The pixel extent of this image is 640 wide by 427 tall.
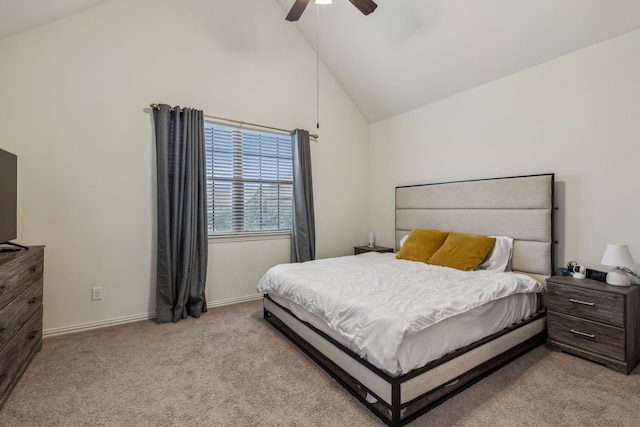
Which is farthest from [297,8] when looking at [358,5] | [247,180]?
[247,180]

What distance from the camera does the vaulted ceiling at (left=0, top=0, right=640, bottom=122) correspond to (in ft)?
8.03

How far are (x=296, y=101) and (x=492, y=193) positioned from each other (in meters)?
2.72

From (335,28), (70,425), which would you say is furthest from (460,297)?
(335,28)

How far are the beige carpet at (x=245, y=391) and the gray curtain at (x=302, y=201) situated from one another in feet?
5.17

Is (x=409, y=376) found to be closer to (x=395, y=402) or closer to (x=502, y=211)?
(x=395, y=402)

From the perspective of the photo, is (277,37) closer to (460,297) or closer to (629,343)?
(460,297)

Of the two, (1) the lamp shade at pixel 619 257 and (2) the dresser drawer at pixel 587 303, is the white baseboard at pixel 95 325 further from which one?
(1) the lamp shade at pixel 619 257

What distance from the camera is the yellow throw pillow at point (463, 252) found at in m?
2.90

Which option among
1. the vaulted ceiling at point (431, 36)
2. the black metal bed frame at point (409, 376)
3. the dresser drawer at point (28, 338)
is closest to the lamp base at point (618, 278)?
the black metal bed frame at point (409, 376)

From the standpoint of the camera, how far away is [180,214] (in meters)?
3.17

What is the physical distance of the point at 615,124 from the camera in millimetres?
2484

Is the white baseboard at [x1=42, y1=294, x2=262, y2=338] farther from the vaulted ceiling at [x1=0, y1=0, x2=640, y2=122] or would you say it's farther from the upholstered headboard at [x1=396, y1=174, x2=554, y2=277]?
the upholstered headboard at [x1=396, y1=174, x2=554, y2=277]

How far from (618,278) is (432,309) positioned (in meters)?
1.67

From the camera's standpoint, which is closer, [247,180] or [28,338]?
[28,338]
